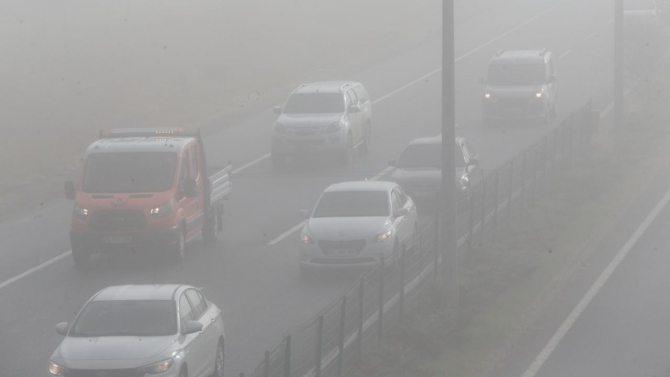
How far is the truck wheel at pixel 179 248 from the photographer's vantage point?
20.4 metres

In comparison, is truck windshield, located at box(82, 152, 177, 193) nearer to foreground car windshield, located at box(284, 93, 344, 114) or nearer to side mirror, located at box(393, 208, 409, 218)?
side mirror, located at box(393, 208, 409, 218)

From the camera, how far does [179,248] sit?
20547mm

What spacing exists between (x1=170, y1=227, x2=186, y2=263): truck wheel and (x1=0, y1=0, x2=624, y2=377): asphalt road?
7.0 inches

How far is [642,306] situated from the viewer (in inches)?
679

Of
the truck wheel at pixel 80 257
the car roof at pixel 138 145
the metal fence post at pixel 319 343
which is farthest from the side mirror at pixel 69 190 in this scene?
the metal fence post at pixel 319 343

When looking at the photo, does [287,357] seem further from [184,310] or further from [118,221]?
[118,221]

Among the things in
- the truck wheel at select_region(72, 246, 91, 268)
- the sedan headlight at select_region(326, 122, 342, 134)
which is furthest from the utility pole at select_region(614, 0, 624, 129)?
the truck wheel at select_region(72, 246, 91, 268)

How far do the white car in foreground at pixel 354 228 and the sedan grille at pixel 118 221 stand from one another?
2.96 m

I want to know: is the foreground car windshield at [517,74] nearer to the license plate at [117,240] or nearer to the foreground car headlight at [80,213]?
the license plate at [117,240]

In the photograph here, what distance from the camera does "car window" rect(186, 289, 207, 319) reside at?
13625 mm

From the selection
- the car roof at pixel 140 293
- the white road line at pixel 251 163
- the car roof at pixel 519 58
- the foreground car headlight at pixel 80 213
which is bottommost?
the white road line at pixel 251 163

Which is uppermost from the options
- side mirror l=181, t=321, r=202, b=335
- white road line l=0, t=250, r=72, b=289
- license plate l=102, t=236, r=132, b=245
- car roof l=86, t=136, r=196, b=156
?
car roof l=86, t=136, r=196, b=156

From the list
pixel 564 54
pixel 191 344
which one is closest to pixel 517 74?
pixel 564 54

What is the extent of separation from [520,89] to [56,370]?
2561cm
